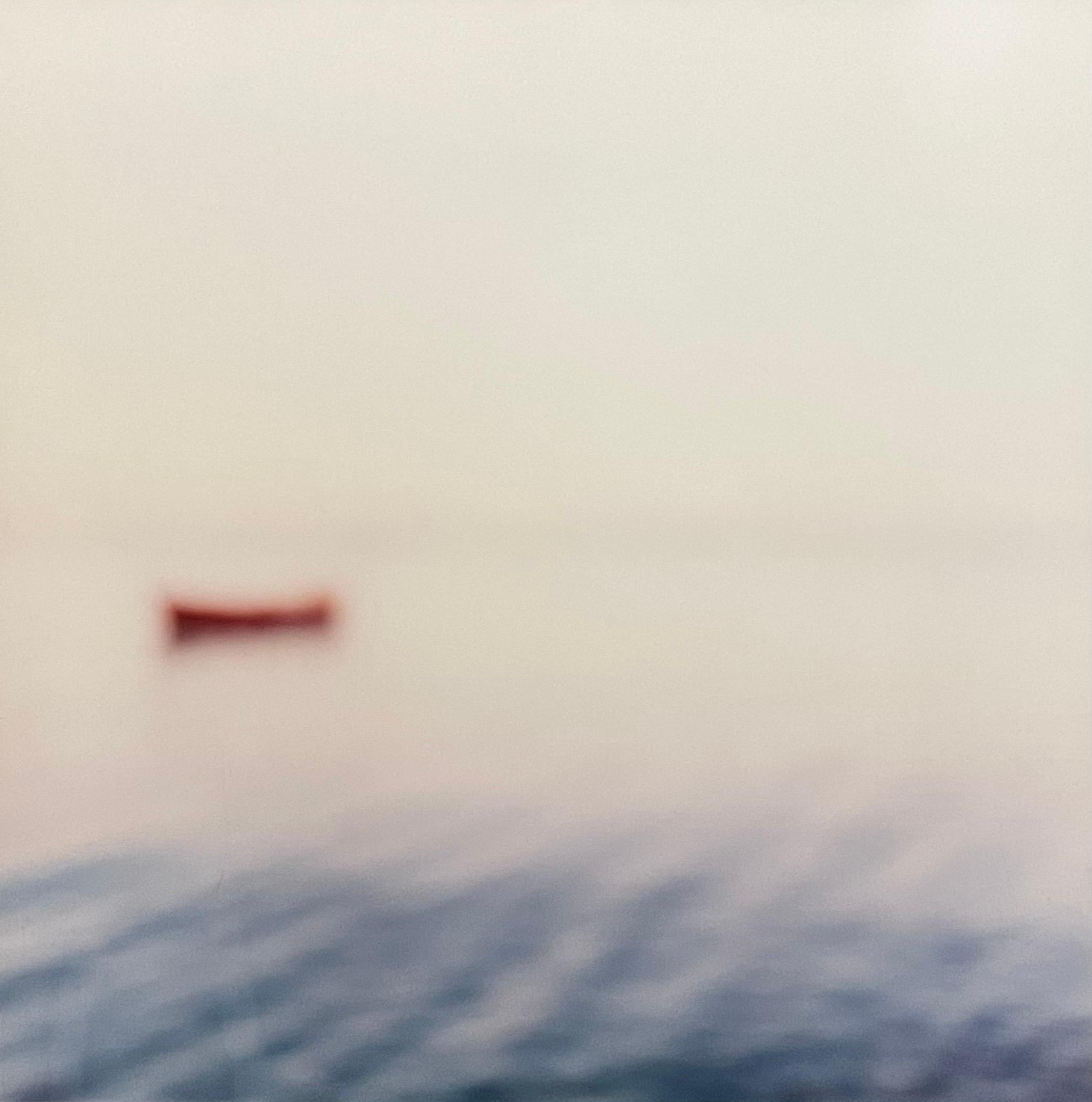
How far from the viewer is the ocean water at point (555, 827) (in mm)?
1317

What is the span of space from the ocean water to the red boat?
20 mm

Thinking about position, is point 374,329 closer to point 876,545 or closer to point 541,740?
point 541,740

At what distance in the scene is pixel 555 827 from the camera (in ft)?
4.44

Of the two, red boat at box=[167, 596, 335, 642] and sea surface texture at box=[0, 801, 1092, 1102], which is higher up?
red boat at box=[167, 596, 335, 642]

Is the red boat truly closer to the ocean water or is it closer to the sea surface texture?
the ocean water

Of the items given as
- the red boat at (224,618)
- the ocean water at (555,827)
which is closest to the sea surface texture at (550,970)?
the ocean water at (555,827)

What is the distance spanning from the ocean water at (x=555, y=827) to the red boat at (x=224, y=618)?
2 cm

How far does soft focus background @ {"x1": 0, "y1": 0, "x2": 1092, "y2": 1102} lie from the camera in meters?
1.32

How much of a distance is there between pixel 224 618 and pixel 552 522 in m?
0.41

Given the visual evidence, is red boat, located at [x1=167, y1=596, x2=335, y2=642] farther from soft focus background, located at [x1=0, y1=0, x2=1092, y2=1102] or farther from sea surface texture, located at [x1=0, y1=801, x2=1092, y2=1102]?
sea surface texture, located at [x1=0, y1=801, x2=1092, y2=1102]

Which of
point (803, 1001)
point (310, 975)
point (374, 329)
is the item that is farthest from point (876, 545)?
point (310, 975)

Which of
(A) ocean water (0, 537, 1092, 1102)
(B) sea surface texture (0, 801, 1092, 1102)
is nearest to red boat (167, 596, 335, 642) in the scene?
(A) ocean water (0, 537, 1092, 1102)

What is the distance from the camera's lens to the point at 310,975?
4.35 ft

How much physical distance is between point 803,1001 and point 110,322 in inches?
46.1
